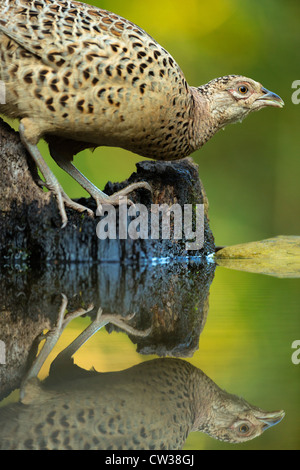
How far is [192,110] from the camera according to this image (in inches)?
138

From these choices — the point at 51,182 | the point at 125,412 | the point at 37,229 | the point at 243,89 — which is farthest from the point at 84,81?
the point at 125,412

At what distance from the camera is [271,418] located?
1.04 metres

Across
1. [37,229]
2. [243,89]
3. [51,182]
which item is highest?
[243,89]

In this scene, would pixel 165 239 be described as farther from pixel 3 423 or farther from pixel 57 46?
pixel 3 423

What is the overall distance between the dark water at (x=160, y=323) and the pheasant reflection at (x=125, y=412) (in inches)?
0.5

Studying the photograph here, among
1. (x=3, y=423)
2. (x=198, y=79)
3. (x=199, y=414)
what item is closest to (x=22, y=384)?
(x=3, y=423)

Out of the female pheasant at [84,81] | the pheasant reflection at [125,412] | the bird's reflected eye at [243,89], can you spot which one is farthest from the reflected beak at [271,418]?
the bird's reflected eye at [243,89]

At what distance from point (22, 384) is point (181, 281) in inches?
60.8

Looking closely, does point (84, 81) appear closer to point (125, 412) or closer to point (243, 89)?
point (243, 89)

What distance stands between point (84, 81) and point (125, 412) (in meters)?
2.16

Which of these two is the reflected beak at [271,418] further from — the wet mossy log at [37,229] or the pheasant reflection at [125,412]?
the wet mossy log at [37,229]

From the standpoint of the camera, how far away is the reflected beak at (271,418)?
103cm

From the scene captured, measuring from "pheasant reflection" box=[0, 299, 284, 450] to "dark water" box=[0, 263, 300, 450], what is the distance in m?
0.01

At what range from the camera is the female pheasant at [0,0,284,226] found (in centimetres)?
294
